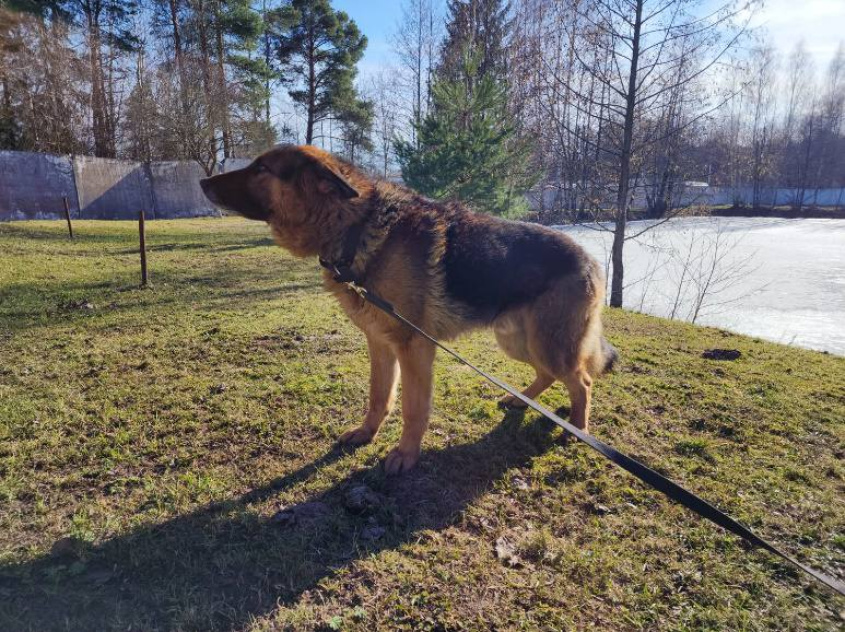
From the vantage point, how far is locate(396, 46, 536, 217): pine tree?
12117 mm

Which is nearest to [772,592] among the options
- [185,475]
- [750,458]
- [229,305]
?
[750,458]

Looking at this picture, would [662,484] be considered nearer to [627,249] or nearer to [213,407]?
[213,407]

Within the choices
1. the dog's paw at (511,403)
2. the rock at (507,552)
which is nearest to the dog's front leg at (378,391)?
the dog's paw at (511,403)

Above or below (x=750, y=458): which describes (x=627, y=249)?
above

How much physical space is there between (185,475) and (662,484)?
2773mm

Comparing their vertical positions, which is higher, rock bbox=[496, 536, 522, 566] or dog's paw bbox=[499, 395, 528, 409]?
dog's paw bbox=[499, 395, 528, 409]

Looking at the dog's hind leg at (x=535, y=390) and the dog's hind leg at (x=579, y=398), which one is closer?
the dog's hind leg at (x=579, y=398)

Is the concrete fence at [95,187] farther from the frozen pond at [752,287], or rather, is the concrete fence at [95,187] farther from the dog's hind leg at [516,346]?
the dog's hind leg at [516,346]

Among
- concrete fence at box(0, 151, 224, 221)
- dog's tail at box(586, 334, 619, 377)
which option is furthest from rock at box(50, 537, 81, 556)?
concrete fence at box(0, 151, 224, 221)

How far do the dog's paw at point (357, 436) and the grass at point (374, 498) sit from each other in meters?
0.13

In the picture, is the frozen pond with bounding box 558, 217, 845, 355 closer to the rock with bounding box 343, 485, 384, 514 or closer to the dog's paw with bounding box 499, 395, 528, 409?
the dog's paw with bounding box 499, 395, 528, 409

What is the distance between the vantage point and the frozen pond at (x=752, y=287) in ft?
31.2

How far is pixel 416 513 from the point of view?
268 centimetres

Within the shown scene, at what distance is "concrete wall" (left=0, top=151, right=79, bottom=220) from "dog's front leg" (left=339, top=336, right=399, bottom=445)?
2230cm
